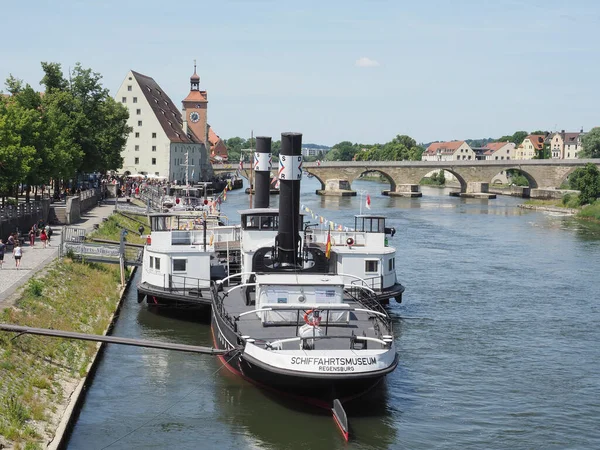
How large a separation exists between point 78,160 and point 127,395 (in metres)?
41.3

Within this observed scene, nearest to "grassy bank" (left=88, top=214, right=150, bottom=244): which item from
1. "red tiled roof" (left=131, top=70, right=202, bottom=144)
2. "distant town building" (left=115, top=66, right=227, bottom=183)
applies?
"distant town building" (left=115, top=66, right=227, bottom=183)

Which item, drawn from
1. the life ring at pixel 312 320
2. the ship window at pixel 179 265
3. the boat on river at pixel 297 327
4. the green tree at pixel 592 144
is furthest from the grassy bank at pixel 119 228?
the green tree at pixel 592 144

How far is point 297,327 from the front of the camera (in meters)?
23.8

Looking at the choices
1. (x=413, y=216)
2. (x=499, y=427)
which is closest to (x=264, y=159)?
(x=499, y=427)

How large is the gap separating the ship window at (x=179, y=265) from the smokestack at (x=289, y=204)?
16.7ft

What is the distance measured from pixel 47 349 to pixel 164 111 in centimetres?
9273

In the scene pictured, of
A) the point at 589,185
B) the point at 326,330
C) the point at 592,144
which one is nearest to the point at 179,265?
the point at 326,330

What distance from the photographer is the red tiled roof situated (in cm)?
10906

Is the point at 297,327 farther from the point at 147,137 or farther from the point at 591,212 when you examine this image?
the point at 147,137

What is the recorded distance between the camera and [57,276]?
3359cm

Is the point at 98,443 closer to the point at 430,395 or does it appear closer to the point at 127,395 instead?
the point at 127,395

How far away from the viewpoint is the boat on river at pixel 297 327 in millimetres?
22134

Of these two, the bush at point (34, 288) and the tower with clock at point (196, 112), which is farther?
the tower with clock at point (196, 112)

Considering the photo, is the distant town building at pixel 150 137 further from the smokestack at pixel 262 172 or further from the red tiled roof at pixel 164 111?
the smokestack at pixel 262 172
